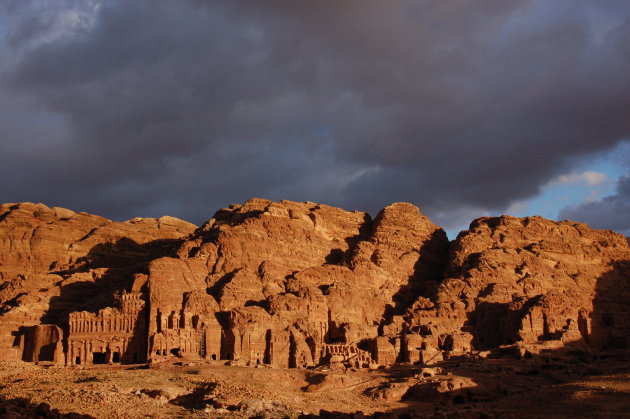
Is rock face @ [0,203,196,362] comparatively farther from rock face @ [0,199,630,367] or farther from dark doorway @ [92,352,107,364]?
dark doorway @ [92,352,107,364]

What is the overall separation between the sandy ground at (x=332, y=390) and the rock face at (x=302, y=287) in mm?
5590

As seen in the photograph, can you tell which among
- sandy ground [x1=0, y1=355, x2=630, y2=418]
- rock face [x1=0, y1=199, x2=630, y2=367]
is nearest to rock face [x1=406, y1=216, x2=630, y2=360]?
rock face [x1=0, y1=199, x2=630, y2=367]

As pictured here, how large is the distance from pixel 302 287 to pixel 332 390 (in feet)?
71.7

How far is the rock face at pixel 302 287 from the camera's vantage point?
268 ft

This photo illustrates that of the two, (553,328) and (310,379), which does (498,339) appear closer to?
(553,328)

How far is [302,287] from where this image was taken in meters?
91.1

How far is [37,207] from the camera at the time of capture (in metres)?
114

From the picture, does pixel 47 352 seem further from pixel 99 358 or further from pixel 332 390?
pixel 332 390

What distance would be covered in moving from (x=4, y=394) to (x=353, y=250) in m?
53.2

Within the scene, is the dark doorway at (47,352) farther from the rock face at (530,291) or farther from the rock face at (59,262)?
the rock face at (530,291)

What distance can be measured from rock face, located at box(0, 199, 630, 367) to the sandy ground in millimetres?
5590

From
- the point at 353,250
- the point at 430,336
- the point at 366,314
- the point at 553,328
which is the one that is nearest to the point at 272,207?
the point at 353,250

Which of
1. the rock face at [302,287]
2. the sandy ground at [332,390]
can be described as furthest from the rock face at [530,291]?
the sandy ground at [332,390]

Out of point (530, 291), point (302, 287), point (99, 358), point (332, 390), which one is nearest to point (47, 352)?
point (99, 358)
